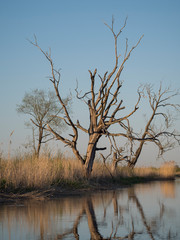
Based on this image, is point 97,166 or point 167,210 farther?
point 97,166

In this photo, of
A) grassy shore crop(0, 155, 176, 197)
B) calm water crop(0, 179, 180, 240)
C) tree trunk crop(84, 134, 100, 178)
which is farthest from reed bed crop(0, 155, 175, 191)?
calm water crop(0, 179, 180, 240)

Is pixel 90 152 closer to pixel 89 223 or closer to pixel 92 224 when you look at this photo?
pixel 89 223

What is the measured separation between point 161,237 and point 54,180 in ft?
30.4

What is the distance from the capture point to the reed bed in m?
11.4

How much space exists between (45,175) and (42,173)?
24 centimetres

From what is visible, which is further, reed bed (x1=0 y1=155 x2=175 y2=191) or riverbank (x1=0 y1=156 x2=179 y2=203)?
reed bed (x1=0 y1=155 x2=175 y2=191)

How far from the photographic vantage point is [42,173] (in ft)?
40.6

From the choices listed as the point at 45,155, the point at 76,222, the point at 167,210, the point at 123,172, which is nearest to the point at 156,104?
the point at 123,172

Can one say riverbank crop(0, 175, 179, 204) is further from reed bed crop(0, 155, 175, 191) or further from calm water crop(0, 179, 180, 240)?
calm water crop(0, 179, 180, 240)

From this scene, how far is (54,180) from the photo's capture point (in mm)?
13945

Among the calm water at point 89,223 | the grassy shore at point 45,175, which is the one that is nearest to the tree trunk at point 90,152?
the grassy shore at point 45,175

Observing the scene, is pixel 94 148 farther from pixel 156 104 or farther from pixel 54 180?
pixel 156 104

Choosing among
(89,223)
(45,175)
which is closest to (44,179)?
A: (45,175)

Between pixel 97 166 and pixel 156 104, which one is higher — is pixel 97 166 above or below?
below
